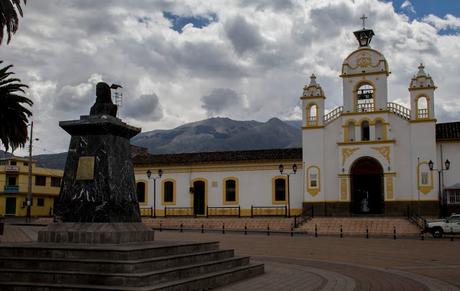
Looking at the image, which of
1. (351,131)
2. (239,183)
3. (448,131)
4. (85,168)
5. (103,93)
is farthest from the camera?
(239,183)

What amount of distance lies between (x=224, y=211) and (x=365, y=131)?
430 inches

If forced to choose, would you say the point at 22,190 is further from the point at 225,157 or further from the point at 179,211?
the point at 225,157

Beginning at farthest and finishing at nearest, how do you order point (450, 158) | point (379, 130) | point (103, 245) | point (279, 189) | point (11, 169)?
point (11, 169)
point (279, 189)
point (379, 130)
point (450, 158)
point (103, 245)

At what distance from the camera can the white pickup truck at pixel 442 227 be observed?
27188mm

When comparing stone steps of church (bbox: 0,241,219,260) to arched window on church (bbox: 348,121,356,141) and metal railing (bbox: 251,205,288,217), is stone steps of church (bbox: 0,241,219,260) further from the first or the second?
metal railing (bbox: 251,205,288,217)

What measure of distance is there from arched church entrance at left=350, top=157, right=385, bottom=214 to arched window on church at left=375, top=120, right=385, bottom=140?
142cm

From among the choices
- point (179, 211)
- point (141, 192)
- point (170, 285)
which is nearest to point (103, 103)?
point (170, 285)

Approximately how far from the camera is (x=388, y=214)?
3397 cm

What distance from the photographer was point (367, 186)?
36.5 m

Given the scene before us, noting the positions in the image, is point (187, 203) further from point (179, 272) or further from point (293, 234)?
point (179, 272)

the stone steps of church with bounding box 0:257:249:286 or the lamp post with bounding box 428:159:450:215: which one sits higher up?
the lamp post with bounding box 428:159:450:215

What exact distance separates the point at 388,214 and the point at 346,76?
8.86m

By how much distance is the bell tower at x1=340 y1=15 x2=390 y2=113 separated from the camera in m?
35.4

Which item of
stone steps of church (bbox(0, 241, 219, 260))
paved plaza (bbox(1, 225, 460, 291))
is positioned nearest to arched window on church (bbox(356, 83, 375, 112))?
paved plaza (bbox(1, 225, 460, 291))
